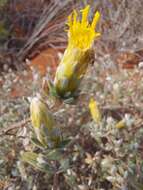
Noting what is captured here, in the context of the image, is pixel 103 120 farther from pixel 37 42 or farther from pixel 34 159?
pixel 37 42

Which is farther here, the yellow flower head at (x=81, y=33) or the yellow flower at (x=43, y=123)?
the yellow flower head at (x=81, y=33)

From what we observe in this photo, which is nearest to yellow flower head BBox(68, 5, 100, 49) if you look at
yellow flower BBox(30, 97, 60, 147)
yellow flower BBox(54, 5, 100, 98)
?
yellow flower BBox(54, 5, 100, 98)

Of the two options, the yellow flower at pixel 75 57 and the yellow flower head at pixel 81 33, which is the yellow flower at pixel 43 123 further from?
the yellow flower head at pixel 81 33

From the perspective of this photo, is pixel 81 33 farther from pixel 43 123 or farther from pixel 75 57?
pixel 43 123

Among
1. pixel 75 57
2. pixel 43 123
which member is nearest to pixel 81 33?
pixel 75 57

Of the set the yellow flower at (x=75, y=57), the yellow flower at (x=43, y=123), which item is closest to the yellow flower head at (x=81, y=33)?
the yellow flower at (x=75, y=57)
